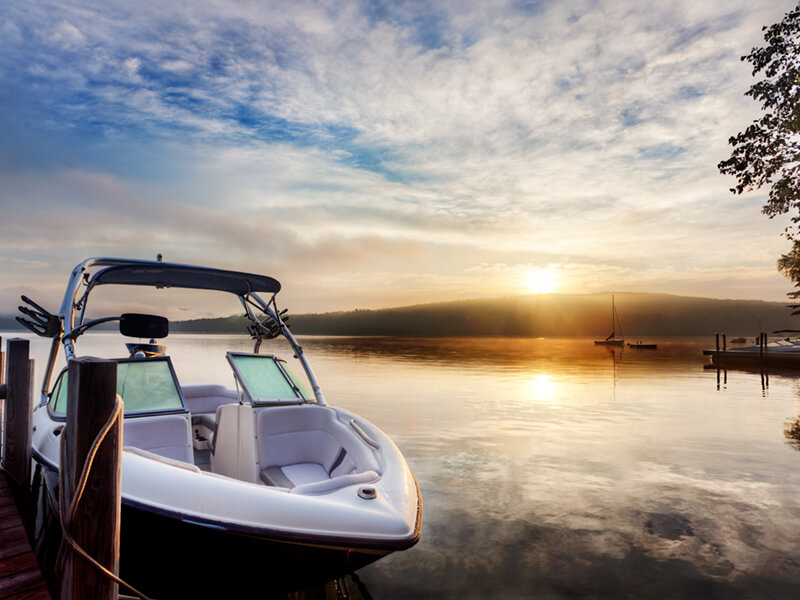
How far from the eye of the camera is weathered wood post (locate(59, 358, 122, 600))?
9.45 ft

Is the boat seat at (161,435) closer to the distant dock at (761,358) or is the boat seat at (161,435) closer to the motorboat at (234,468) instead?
the motorboat at (234,468)

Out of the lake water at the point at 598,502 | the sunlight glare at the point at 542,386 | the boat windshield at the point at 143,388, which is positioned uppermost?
the boat windshield at the point at 143,388

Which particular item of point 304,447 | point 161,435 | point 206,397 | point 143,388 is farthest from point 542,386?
point 161,435

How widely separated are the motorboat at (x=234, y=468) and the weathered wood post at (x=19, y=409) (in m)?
0.36

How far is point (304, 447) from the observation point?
19.1ft

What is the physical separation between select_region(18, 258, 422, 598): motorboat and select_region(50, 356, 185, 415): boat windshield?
0.02m

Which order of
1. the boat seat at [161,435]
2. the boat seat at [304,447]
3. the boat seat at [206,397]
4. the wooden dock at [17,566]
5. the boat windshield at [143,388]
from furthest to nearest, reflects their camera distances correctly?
the boat seat at [206,397]
the boat windshield at [143,388]
the boat seat at [304,447]
the boat seat at [161,435]
the wooden dock at [17,566]

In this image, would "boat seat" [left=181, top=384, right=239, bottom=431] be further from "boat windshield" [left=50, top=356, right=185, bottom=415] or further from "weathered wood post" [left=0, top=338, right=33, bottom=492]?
"boat windshield" [left=50, top=356, right=185, bottom=415]

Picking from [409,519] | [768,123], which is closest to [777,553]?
[409,519]

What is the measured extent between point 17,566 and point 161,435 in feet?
4.93

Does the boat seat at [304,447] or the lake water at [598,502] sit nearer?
the lake water at [598,502]

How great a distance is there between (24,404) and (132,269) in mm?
2269

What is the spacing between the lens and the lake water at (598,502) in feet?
16.9

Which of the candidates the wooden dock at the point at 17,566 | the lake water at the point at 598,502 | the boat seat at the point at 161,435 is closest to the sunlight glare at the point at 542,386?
the lake water at the point at 598,502
